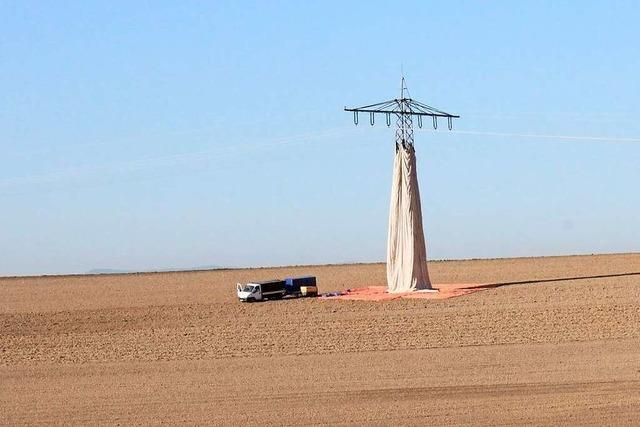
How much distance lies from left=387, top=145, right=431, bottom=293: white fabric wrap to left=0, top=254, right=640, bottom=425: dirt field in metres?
2.87

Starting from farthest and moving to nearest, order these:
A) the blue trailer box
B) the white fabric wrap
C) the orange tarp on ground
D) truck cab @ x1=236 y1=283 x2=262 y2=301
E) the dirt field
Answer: the blue trailer box < truck cab @ x1=236 y1=283 x2=262 y2=301 < the white fabric wrap < the orange tarp on ground < the dirt field

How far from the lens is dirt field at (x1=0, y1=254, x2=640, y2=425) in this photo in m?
17.9

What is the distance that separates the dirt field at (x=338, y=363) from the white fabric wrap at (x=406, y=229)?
287 cm

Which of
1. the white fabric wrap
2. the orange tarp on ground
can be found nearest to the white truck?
the orange tarp on ground

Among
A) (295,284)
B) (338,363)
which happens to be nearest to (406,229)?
(295,284)

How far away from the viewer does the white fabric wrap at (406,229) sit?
1671 inches

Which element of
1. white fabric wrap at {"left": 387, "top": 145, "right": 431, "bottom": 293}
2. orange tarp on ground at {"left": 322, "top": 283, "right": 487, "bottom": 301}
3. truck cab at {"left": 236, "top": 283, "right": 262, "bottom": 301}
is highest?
white fabric wrap at {"left": 387, "top": 145, "right": 431, "bottom": 293}

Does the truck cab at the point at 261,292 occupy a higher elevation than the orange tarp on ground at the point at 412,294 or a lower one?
higher

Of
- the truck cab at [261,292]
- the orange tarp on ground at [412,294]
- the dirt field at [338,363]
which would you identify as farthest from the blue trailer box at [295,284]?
the dirt field at [338,363]

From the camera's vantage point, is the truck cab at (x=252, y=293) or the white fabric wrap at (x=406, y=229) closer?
the white fabric wrap at (x=406, y=229)

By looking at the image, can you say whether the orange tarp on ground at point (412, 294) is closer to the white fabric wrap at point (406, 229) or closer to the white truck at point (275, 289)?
the white fabric wrap at point (406, 229)

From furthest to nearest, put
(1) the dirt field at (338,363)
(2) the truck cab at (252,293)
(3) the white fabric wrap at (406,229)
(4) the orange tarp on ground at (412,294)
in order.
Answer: (2) the truck cab at (252,293) → (3) the white fabric wrap at (406,229) → (4) the orange tarp on ground at (412,294) → (1) the dirt field at (338,363)

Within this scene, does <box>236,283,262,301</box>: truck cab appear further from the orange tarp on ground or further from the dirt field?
the orange tarp on ground

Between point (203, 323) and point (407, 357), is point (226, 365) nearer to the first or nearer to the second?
point (407, 357)
